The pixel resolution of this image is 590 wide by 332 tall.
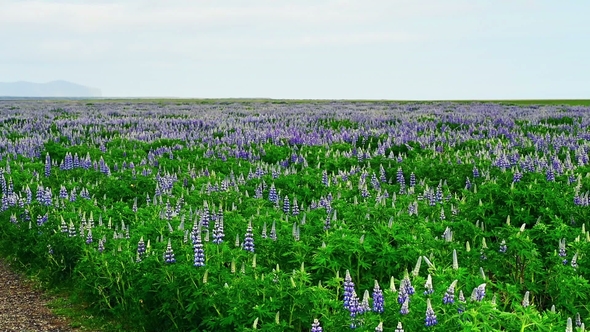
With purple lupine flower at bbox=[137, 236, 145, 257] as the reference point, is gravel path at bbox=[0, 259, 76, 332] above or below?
below

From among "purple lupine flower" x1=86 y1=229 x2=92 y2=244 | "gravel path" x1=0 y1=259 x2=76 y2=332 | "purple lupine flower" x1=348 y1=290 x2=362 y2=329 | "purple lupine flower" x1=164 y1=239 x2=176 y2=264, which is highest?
"purple lupine flower" x1=348 y1=290 x2=362 y2=329

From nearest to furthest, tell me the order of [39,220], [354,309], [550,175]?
[354,309] < [39,220] < [550,175]

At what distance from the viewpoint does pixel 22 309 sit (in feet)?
24.1

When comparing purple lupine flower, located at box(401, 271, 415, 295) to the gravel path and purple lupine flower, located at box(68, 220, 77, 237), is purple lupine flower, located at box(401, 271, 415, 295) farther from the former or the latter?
purple lupine flower, located at box(68, 220, 77, 237)

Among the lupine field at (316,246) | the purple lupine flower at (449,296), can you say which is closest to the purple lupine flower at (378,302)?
the lupine field at (316,246)

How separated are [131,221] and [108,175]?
4.19 m

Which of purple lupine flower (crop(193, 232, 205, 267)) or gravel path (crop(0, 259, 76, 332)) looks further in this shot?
gravel path (crop(0, 259, 76, 332))

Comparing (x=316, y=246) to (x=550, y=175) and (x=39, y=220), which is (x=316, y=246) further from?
(x=550, y=175)

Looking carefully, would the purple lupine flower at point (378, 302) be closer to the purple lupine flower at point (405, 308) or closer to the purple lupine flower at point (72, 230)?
the purple lupine flower at point (405, 308)

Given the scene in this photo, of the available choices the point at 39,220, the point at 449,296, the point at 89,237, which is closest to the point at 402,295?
the point at 449,296

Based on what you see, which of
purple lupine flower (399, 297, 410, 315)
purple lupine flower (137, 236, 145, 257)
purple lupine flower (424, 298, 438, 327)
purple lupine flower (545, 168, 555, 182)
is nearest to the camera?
purple lupine flower (424, 298, 438, 327)

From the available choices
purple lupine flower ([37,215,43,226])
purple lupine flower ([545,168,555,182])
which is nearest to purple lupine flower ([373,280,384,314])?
purple lupine flower ([545,168,555,182])

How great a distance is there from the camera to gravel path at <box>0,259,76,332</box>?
6758 mm

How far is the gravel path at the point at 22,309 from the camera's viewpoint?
6.76 meters
